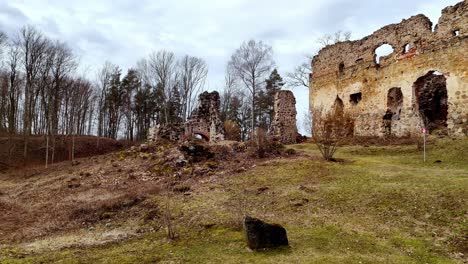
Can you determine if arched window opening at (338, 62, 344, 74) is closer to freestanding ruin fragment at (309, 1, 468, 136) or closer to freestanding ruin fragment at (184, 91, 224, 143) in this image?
freestanding ruin fragment at (309, 1, 468, 136)

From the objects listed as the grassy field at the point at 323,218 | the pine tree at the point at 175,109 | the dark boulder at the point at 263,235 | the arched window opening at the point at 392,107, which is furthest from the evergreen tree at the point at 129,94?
the dark boulder at the point at 263,235

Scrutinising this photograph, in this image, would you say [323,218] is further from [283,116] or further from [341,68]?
[341,68]

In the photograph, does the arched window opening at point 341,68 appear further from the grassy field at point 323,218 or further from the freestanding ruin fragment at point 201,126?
the grassy field at point 323,218

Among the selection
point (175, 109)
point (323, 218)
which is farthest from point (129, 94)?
point (323, 218)

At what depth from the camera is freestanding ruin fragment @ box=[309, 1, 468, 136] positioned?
54.7ft

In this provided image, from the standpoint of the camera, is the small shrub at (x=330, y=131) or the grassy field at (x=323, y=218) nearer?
the grassy field at (x=323, y=218)

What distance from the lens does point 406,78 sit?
1931 cm

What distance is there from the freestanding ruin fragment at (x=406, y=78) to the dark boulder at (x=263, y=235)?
43.9ft

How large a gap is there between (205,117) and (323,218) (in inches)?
656

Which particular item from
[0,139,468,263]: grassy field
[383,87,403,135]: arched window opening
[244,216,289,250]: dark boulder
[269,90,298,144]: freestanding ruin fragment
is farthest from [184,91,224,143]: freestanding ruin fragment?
[244,216,289,250]: dark boulder

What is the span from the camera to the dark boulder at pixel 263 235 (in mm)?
6312

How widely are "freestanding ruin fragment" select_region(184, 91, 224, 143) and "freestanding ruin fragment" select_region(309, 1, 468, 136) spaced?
8.18 metres

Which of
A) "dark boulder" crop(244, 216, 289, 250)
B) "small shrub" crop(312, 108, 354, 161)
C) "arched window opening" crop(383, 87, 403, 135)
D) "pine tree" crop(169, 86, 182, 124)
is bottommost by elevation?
"dark boulder" crop(244, 216, 289, 250)

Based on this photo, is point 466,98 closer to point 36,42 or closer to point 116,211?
point 116,211
